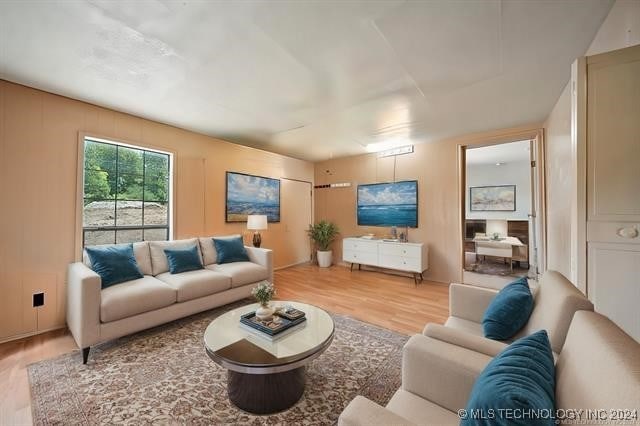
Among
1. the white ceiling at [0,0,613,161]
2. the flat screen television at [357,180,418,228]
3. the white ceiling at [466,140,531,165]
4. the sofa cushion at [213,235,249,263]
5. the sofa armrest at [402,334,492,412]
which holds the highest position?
the white ceiling at [466,140,531,165]

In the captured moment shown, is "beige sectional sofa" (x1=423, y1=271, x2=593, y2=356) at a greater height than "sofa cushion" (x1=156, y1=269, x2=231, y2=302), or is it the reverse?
"beige sectional sofa" (x1=423, y1=271, x2=593, y2=356)

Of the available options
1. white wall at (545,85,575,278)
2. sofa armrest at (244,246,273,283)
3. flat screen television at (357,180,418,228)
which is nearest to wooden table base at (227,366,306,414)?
sofa armrest at (244,246,273,283)

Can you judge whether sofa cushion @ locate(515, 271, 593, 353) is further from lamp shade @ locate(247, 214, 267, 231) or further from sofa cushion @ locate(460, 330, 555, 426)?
lamp shade @ locate(247, 214, 267, 231)

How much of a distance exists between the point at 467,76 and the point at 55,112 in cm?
425

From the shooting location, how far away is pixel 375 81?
247 cm

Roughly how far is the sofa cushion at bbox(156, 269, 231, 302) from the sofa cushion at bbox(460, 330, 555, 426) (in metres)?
2.69

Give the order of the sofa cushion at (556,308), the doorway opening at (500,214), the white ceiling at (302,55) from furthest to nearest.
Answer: the doorway opening at (500,214), the white ceiling at (302,55), the sofa cushion at (556,308)

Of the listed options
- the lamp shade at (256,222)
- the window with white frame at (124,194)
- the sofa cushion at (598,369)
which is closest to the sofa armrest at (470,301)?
the sofa cushion at (598,369)

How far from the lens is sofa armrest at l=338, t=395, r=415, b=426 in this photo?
0.78 m

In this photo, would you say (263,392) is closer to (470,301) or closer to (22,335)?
(470,301)

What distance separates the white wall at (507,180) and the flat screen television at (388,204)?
227 cm

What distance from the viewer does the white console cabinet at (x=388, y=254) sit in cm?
429

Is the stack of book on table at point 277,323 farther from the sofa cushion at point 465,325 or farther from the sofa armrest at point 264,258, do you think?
the sofa armrest at point 264,258

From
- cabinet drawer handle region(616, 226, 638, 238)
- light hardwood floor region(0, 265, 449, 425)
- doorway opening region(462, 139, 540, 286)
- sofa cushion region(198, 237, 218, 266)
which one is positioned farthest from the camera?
doorway opening region(462, 139, 540, 286)
